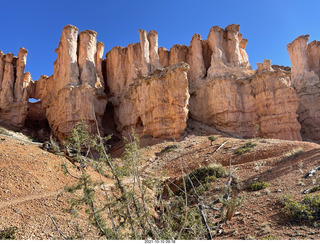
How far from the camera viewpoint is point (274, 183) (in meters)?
11.9

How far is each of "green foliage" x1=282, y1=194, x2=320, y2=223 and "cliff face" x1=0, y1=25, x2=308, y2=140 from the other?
1762 centimetres

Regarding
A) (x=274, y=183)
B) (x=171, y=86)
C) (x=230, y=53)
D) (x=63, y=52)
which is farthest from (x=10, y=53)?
(x=274, y=183)

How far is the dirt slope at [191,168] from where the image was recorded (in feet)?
26.1

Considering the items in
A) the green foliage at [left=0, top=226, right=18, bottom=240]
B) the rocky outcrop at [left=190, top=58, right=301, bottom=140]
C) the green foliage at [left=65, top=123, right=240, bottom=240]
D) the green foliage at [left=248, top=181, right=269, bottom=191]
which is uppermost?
the rocky outcrop at [left=190, top=58, right=301, bottom=140]

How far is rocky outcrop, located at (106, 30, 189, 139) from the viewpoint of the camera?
2611cm

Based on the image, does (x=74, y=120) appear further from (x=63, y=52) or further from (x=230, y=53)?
(x=230, y=53)

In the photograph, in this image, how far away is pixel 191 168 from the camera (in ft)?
60.1

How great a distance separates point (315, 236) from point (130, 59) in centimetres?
3218

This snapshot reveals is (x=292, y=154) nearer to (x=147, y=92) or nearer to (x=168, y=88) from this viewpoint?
(x=168, y=88)

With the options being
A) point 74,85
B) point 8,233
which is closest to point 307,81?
point 74,85

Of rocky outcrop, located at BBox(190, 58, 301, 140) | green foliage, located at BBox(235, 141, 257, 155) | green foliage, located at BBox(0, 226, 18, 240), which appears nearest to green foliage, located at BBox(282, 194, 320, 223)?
green foliage, located at BBox(0, 226, 18, 240)

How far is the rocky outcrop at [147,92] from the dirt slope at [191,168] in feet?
17.6

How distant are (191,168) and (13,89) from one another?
3256 centimetres

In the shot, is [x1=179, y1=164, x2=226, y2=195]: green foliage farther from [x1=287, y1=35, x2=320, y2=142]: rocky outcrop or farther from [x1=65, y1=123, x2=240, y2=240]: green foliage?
[x1=287, y1=35, x2=320, y2=142]: rocky outcrop
